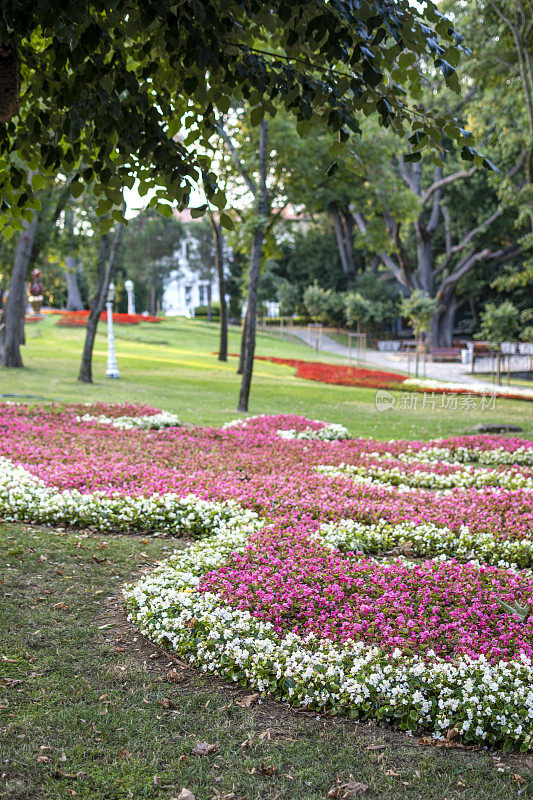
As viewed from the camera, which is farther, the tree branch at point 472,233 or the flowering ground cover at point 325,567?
the tree branch at point 472,233

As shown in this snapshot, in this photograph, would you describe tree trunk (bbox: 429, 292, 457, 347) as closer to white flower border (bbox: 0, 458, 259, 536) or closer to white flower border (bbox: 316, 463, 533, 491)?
white flower border (bbox: 316, 463, 533, 491)

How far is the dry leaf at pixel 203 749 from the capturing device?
371 cm

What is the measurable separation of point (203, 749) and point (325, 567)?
2565mm

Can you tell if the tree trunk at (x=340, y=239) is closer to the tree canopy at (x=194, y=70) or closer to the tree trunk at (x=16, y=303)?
the tree trunk at (x=16, y=303)

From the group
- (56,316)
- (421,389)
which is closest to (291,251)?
(56,316)

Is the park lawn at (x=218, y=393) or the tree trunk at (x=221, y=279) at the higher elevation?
the tree trunk at (x=221, y=279)

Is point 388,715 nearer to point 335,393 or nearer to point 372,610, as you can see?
point 372,610

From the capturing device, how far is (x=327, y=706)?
4.30 meters

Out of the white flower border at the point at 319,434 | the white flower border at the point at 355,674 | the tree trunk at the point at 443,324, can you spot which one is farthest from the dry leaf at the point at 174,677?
the tree trunk at the point at 443,324

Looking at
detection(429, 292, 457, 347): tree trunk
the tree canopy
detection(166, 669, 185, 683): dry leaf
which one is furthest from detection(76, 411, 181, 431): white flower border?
detection(429, 292, 457, 347): tree trunk

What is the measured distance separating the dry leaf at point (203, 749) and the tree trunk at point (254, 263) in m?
13.3

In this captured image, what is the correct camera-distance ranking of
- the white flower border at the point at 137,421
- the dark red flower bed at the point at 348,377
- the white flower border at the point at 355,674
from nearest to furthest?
the white flower border at the point at 355,674, the white flower border at the point at 137,421, the dark red flower bed at the point at 348,377

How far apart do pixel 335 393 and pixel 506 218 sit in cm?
2702

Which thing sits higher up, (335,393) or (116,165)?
(116,165)
